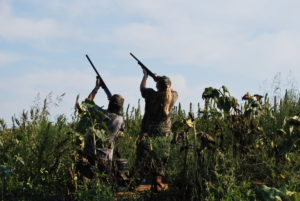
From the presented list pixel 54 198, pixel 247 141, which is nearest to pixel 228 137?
pixel 247 141

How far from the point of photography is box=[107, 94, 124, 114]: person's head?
773 centimetres

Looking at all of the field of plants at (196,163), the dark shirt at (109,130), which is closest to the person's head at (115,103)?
the dark shirt at (109,130)

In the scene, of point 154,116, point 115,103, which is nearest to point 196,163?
point 115,103

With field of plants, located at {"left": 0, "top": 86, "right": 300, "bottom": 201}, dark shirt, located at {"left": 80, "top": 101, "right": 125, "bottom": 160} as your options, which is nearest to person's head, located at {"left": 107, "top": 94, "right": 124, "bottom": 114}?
dark shirt, located at {"left": 80, "top": 101, "right": 125, "bottom": 160}

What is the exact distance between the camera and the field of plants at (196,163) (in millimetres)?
6129

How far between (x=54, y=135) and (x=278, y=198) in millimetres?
3143

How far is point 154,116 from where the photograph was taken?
9.06 metres

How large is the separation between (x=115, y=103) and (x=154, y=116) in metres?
1.46

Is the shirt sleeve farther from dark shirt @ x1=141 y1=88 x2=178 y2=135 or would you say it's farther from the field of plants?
the field of plants

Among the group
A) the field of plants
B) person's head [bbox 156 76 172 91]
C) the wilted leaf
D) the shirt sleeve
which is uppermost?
person's head [bbox 156 76 172 91]

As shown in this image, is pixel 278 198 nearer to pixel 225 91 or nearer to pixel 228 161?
pixel 228 161

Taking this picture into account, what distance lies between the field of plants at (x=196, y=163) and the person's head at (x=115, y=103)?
787mm

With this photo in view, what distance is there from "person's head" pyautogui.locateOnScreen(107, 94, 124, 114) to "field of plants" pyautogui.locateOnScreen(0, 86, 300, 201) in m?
0.79

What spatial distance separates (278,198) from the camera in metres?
5.15
